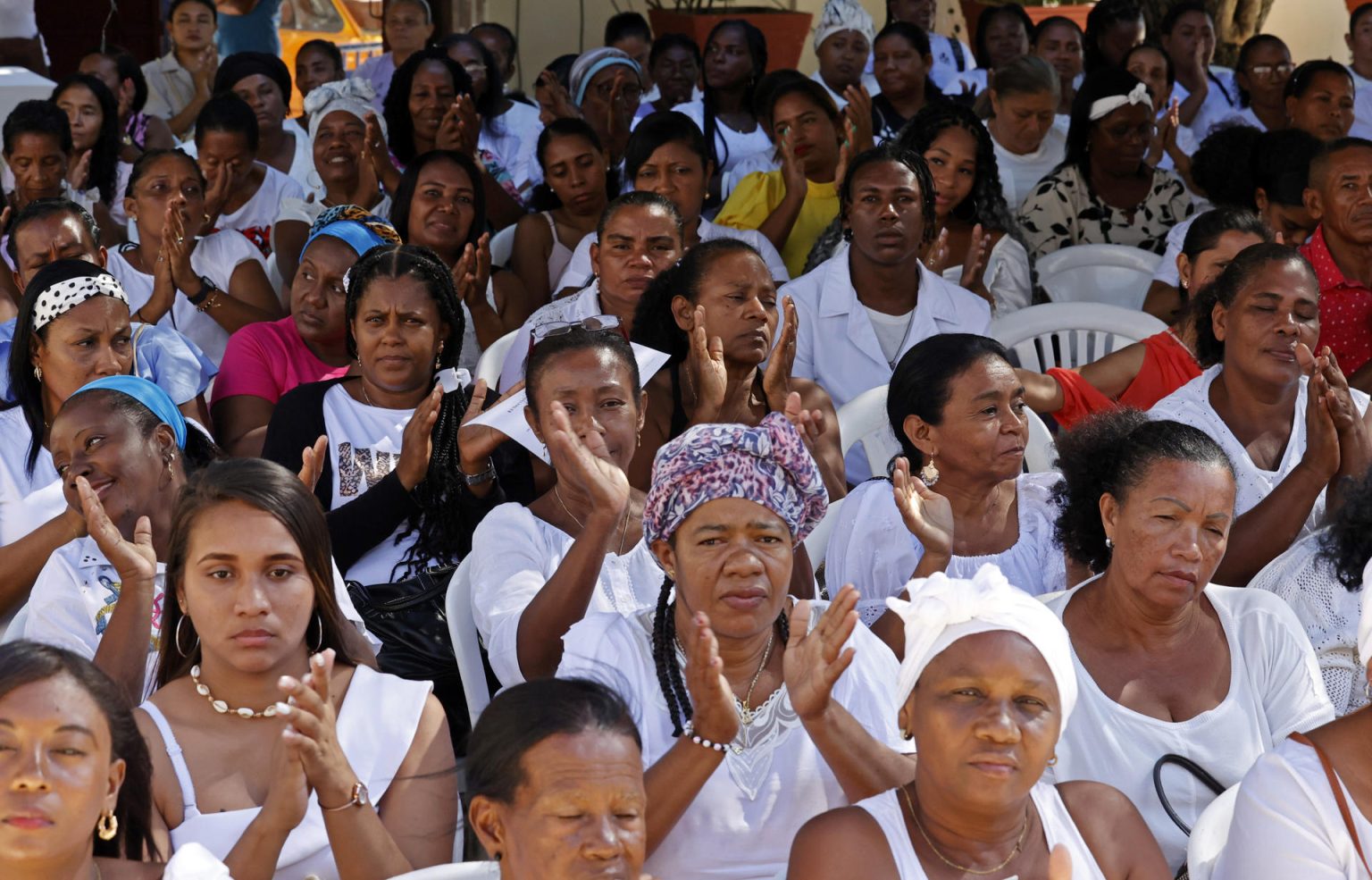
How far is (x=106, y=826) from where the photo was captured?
7.63 feet

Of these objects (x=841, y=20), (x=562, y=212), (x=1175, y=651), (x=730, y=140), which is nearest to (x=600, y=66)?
(x=730, y=140)

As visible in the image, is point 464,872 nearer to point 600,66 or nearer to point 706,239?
point 706,239

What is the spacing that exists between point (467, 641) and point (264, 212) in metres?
3.21

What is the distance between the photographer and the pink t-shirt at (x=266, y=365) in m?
→ 4.55

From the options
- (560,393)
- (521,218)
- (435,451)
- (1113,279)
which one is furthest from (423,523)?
(1113,279)

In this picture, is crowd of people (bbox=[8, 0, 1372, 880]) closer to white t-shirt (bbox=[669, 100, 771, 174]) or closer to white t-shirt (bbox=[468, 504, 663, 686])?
white t-shirt (bbox=[468, 504, 663, 686])

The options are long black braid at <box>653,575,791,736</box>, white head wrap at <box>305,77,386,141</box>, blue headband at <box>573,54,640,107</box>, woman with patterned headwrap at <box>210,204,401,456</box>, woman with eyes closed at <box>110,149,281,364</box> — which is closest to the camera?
long black braid at <box>653,575,791,736</box>

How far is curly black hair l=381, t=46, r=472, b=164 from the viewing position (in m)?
6.52

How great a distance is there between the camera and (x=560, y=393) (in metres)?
3.48

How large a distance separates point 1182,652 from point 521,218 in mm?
3527

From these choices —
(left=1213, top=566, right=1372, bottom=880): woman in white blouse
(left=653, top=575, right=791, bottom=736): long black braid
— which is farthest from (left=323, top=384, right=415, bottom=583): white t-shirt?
(left=1213, top=566, right=1372, bottom=880): woman in white blouse

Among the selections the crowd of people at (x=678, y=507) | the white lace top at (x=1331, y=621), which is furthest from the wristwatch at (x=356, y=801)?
the white lace top at (x=1331, y=621)

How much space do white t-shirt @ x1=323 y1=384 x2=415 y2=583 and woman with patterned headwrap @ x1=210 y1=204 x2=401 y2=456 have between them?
0.48 metres

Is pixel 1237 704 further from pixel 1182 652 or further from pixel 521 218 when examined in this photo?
pixel 521 218
